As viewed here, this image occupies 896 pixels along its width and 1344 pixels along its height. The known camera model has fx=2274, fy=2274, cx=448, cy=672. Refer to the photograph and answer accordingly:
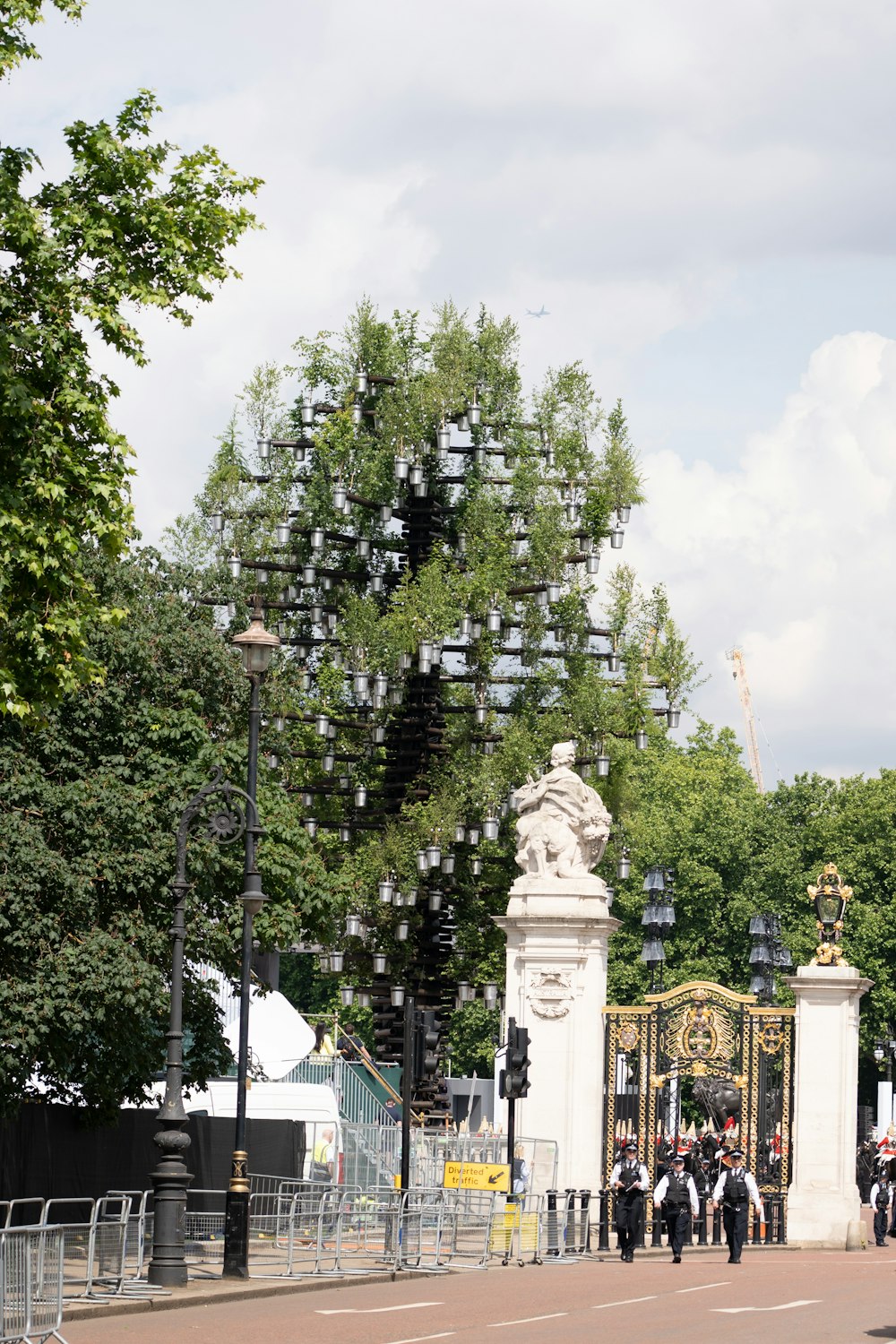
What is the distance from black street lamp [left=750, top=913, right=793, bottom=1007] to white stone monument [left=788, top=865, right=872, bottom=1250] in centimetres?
1603

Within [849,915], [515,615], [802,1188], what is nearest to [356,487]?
[515,615]

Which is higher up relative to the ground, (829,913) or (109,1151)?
(829,913)

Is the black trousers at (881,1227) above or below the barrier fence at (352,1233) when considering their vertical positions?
below

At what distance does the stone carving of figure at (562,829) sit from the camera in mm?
34844

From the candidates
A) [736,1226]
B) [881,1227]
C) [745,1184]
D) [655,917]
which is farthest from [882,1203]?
[655,917]

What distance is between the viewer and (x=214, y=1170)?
120 feet

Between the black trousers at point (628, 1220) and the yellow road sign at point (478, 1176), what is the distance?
2.11 m

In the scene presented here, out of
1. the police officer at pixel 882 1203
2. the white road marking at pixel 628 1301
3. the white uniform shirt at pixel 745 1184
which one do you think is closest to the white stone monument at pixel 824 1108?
the white uniform shirt at pixel 745 1184

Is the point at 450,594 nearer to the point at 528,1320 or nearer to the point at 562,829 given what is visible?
the point at 562,829

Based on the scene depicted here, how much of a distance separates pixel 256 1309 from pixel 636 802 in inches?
961

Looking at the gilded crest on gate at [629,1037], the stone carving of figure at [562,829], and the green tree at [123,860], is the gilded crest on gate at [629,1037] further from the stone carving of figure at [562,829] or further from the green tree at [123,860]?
the green tree at [123,860]

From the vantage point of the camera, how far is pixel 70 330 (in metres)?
19.3

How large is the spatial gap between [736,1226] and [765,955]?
24.5m

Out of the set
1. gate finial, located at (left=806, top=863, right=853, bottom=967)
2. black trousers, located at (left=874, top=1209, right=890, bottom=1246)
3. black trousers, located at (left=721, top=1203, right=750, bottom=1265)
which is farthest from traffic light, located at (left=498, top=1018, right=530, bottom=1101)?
black trousers, located at (left=874, top=1209, right=890, bottom=1246)
